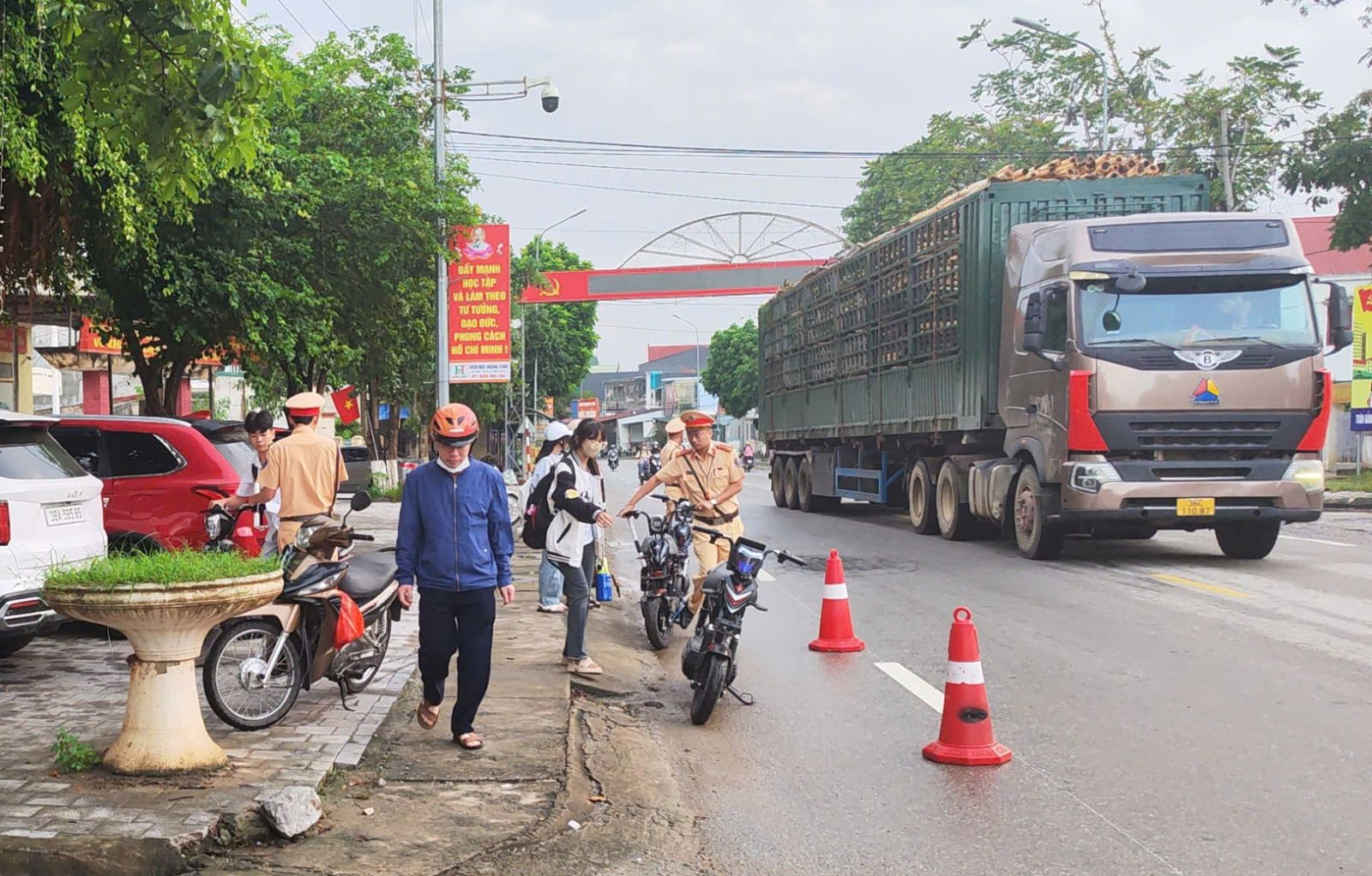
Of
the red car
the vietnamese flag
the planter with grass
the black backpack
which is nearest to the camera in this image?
the planter with grass

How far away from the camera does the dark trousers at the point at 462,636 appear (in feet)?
19.9

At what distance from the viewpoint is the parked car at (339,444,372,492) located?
120ft

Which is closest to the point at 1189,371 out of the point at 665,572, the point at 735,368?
the point at 665,572

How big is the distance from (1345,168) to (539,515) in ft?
77.3

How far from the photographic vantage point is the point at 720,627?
6.99m

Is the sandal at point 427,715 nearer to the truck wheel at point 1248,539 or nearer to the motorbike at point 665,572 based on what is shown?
the motorbike at point 665,572

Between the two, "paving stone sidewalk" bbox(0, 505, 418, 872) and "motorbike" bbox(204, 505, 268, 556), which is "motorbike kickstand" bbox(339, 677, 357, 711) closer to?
"paving stone sidewalk" bbox(0, 505, 418, 872)

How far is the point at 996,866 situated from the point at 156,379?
16253 millimetres

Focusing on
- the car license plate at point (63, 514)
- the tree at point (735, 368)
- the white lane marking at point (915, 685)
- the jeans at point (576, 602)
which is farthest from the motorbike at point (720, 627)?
the tree at point (735, 368)

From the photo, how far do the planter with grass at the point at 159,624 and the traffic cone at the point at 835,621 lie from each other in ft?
15.6

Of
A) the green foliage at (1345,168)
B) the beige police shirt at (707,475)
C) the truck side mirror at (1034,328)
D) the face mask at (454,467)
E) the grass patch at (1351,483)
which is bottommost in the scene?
the grass patch at (1351,483)

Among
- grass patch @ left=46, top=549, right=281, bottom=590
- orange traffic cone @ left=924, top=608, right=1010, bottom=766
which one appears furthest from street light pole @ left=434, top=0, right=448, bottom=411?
orange traffic cone @ left=924, top=608, right=1010, bottom=766

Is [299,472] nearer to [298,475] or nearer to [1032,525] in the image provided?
[298,475]

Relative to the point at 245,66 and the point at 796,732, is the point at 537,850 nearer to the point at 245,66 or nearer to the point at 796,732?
the point at 796,732
